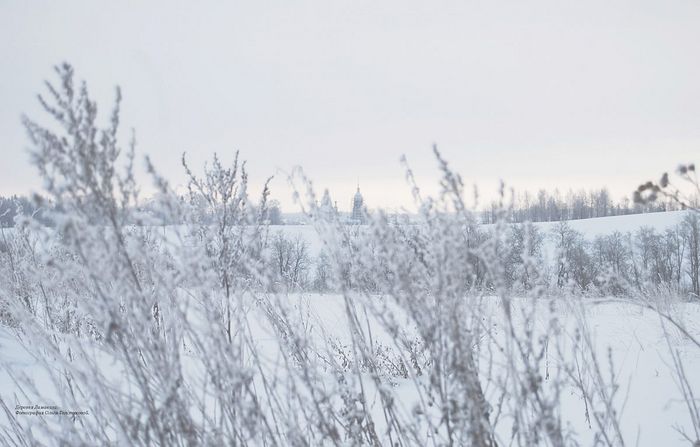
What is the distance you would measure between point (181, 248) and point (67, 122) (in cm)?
50

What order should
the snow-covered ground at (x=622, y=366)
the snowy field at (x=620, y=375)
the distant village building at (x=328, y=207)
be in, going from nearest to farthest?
the distant village building at (x=328, y=207)
the snow-covered ground at (x=622, y=366)
the snowy field at (x=620, y=375)

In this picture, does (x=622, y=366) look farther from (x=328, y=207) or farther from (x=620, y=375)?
(x=328, y=207)

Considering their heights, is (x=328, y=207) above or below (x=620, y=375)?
above

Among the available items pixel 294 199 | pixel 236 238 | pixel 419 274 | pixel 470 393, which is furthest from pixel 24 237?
pixel 470 393

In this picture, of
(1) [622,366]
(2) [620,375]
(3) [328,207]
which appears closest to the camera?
(3) [328,207]

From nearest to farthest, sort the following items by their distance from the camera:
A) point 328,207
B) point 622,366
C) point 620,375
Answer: point 328,207 < point 620,375 < point 622,366

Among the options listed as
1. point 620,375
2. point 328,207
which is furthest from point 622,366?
point 328,207

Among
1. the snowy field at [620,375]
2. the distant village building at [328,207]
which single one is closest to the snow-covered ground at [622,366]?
the snowy field at [620,375]

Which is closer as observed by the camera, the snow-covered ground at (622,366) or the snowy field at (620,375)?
the snow-covered ground at (622,366)

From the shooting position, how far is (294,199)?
1.96 metres

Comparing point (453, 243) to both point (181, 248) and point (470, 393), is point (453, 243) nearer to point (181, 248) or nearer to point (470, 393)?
point (470, 393)

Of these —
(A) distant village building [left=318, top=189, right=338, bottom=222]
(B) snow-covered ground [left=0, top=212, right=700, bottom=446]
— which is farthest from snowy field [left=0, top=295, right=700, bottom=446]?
(A) distant village building [left=318, top=189, right=338, bottom=222]

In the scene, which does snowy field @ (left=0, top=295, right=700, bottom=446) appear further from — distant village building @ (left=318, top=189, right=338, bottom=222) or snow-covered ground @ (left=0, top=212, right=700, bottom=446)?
distant village building @ (left=318, top=189, right=338, bottom=222)

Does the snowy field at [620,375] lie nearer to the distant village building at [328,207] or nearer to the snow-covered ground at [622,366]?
the snow-covered ground at [622,366]
